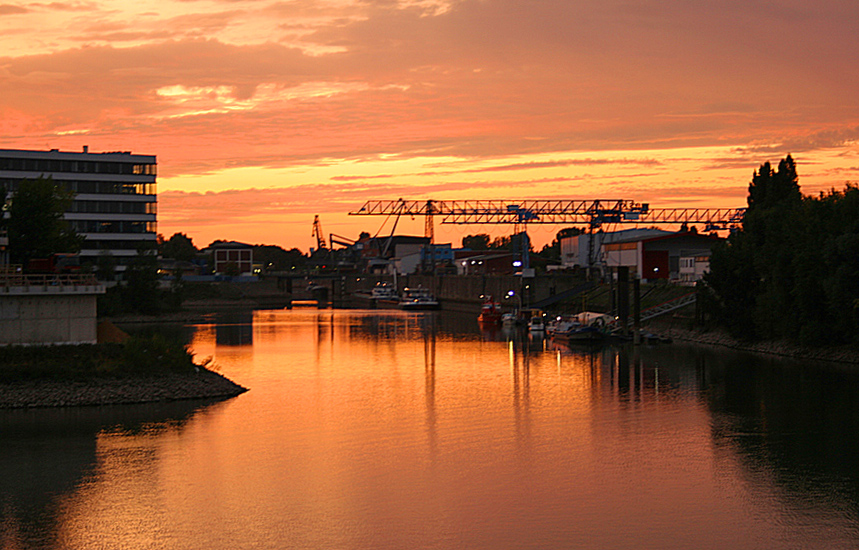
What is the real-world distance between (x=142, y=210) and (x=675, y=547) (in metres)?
120

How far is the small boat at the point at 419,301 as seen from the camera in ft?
554

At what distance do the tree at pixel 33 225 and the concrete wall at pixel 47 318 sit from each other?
944 inches

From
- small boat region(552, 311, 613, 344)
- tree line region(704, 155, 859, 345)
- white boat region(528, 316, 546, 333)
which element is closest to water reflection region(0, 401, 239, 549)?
tree line region(704, 155, 859, 345)

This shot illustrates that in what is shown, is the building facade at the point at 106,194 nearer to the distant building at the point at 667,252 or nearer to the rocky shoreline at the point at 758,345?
the distant building at the point at 667,252

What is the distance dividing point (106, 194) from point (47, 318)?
286 feet

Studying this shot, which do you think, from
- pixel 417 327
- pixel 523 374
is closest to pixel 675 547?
pixel 523 374

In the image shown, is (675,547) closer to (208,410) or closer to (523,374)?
(208,410)

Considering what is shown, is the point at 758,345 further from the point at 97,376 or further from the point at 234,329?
the point at 234,329

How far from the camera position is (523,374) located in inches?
2559

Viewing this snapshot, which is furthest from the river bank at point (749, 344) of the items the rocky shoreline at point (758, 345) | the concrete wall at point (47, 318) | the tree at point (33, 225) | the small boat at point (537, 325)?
the tree at point (33, 225)

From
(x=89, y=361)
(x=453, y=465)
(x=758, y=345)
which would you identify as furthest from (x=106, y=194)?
(x=453, y=465)

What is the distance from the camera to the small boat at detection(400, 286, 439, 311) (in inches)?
6654

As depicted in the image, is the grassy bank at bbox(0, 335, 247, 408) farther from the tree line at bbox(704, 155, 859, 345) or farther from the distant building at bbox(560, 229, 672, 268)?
the distant building at bbox(560, 229, 672, 268)

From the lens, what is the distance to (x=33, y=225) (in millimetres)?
70750
